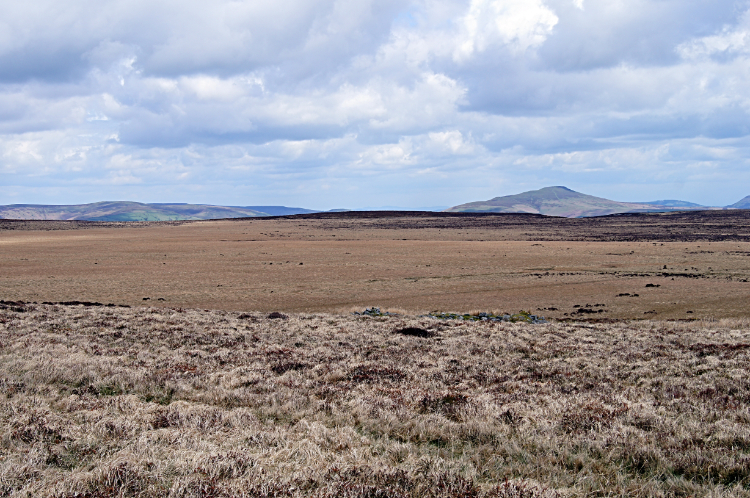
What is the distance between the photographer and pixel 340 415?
7348 mm

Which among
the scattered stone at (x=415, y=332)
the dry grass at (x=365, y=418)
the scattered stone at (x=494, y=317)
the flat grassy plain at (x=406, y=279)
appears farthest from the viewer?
the flat grassy plain at (x=406, y=279)

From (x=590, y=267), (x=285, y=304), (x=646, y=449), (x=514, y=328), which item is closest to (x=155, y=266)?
(x=285, y=304)

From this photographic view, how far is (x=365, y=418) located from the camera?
7.24m

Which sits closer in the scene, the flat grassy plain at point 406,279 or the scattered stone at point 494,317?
the scattered stone at point 494,317

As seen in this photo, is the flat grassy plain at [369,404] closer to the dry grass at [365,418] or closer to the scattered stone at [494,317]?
the dry grass at [365,418]

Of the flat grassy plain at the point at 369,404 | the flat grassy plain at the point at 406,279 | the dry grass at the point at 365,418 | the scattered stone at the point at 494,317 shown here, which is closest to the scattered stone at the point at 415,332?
→ the flat grassy plain at the point at 369,404

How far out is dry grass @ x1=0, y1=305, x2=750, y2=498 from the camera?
507 cm

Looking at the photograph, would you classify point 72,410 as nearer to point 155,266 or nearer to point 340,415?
point 340,415

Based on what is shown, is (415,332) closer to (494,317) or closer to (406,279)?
(494,317)

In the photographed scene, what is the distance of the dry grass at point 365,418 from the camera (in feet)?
16.6

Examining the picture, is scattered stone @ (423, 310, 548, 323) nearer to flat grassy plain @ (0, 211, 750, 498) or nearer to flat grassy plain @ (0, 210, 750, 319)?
flat grassy plain @ (0, 211, 750, 498)

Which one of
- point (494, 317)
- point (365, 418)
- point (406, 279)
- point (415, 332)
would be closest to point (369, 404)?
point (365, 418)

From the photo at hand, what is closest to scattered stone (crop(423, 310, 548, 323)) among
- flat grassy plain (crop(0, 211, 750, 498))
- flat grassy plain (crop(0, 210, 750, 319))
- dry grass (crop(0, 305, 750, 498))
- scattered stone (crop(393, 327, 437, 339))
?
flat grassy plain (crop(0, 211, 750, 498))

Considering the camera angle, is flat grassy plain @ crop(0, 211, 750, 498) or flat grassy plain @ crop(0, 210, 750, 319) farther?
flat grassy plain @ crop(0, 210, 750, 319)
